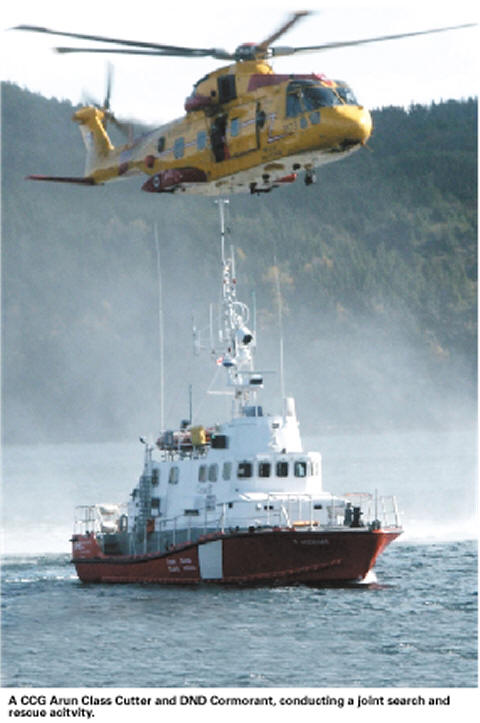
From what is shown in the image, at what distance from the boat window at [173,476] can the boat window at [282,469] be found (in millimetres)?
3813

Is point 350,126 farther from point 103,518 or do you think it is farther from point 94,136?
point 103,518

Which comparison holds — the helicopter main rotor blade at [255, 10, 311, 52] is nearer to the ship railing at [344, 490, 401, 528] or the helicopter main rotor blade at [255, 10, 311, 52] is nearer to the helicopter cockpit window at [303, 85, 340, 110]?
the helicopter cockpit window at [303, 85, 340, 110]

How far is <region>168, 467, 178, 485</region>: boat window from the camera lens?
41875 mm

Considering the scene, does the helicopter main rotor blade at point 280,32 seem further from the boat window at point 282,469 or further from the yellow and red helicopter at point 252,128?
the boat window at point 282,469

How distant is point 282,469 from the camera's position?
39750 millimetres

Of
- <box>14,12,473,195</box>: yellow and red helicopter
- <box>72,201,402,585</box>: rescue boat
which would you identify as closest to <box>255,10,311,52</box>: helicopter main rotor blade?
<box>14,12,473,195</box>: yellow and red helicopter

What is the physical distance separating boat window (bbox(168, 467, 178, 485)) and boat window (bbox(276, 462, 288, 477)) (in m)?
3.81

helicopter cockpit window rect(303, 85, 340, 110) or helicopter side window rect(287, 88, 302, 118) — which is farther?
helicopter side window rect(287, 88, 302, 118)

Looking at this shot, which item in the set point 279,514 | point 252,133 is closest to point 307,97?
point 252,133

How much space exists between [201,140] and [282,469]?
1000 cm

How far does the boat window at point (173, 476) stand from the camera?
137 ft

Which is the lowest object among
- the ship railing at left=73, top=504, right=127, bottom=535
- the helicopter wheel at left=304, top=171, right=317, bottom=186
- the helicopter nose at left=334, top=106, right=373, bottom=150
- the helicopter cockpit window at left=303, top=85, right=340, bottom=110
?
the ship railing at left=73, top=504, right=127, bottom=535

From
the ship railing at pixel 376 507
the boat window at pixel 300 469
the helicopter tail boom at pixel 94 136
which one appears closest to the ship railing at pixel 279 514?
the ship railing at pixel 376 507
